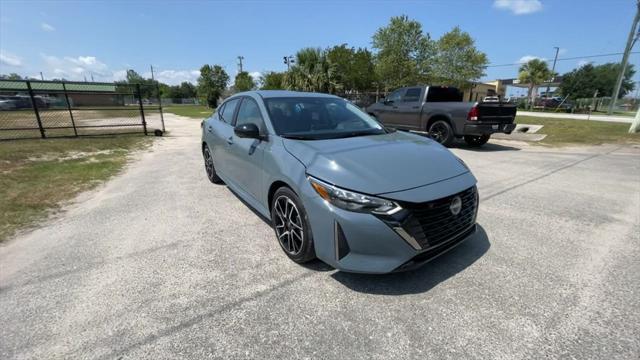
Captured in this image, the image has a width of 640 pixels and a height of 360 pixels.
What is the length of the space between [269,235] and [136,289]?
1344 millimetres

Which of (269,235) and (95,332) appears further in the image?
(269,235)

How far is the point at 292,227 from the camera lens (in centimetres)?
267

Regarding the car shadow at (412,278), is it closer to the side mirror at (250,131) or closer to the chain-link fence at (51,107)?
the side mirror at (250,131)

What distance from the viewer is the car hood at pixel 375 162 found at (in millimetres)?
2205

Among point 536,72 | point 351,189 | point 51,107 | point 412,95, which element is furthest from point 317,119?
point 536,72

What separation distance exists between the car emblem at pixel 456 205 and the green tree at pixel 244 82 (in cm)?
4984

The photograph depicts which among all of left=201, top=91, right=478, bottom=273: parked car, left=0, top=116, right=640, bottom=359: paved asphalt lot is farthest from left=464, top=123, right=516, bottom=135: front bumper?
left=201, top=91, right=478, bottom=273: parked car

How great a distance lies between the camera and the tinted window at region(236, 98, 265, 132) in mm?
3343

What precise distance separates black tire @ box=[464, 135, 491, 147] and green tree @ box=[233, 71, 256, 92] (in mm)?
44150

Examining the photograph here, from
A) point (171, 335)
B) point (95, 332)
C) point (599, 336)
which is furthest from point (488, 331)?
point (95, 332)

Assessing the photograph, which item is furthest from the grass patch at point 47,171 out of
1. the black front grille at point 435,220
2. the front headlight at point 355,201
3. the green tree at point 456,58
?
the green tree at point 456,58

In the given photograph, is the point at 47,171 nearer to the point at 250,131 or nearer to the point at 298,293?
the point at 250,131

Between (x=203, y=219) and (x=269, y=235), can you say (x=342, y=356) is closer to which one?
(x=269, y=235)

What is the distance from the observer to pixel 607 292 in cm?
227
